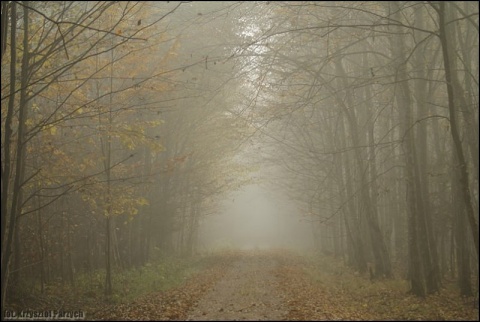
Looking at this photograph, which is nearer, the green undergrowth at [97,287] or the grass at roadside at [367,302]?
the grass at roadside at [367,302]

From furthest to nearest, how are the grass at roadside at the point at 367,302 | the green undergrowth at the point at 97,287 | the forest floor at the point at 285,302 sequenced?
the green undergrowth at the point at 97,287
the forest floor at the point at 285,302
the grass at roadside at the point at 367,302

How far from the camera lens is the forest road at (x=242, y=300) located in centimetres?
891

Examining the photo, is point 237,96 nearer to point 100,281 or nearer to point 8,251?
point 100,281

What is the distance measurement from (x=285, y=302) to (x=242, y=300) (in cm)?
116

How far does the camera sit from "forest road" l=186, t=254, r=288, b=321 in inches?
351

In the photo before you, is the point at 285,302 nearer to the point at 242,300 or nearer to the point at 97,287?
the point at 242,300

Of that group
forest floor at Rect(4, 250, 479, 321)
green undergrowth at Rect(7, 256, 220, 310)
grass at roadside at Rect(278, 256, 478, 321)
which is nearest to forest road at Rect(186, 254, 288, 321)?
forest floor at Rect(4, 250, 479, 321)

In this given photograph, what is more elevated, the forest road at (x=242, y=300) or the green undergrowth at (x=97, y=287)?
the green undergrowth at (x=97, y=287)

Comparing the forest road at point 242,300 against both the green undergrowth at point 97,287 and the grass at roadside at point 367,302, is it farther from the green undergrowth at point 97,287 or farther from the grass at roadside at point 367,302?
the green undergrowth at point 97,287

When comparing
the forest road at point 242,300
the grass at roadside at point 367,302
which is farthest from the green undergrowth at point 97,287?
the grass at roadside at point 367,302

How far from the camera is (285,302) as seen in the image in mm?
10406

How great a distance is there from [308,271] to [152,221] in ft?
25.0

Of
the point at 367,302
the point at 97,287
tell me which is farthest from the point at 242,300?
the point at 97,287

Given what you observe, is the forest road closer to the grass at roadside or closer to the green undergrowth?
the grass at roadside
